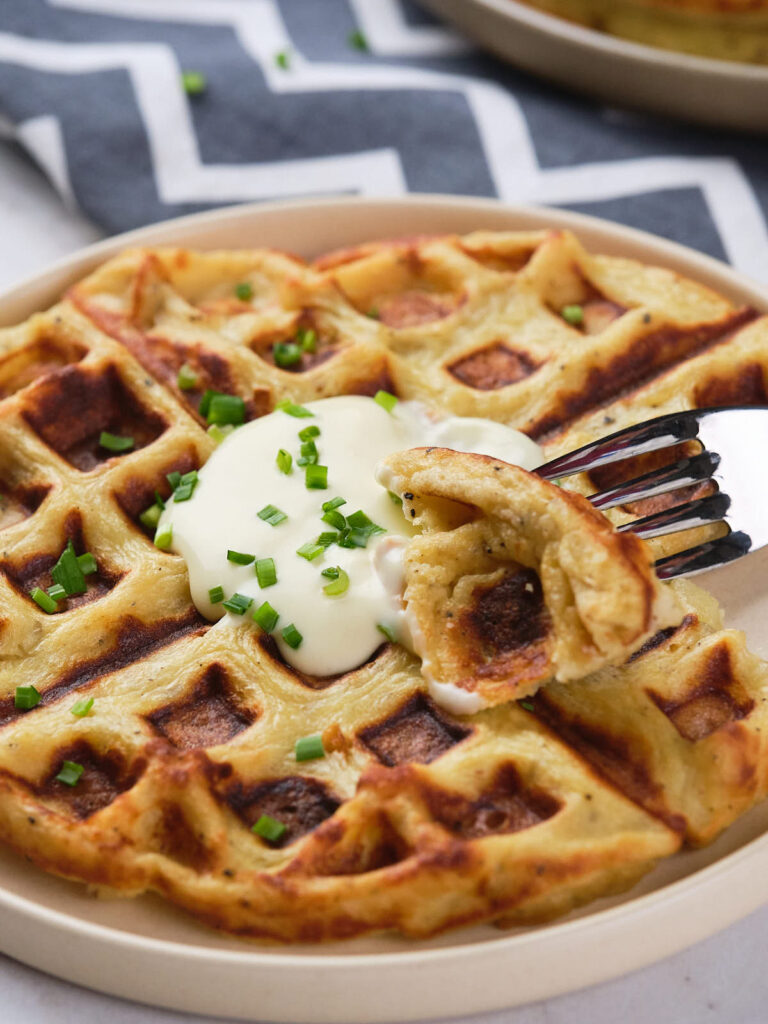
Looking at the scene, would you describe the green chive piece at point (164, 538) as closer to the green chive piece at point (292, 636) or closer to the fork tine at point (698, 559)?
the green chive piece at point (292, 636)

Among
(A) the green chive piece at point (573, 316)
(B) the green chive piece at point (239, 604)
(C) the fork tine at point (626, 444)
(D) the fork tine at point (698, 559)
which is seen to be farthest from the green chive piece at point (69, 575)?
(A) the green chive piece at point (573, 316)

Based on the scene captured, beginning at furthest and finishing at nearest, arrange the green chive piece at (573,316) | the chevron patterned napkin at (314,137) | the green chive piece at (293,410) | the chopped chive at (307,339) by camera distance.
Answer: the chevron patterned napkin at (314,137)
the green chive piece at (573,316)
the chopped chive at (307,339)
the green chive piece at (293,410)

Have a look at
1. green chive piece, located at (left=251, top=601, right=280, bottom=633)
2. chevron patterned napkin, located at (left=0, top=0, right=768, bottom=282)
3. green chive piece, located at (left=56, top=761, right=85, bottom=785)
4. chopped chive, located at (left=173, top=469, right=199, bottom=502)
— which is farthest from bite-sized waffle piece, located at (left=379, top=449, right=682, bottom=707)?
chevron patterned napkin, located at (left=0, top=0, right=768, bottom=282)

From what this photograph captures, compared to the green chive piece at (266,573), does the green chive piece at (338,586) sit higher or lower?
lower

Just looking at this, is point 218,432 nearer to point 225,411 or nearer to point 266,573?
point 225,411

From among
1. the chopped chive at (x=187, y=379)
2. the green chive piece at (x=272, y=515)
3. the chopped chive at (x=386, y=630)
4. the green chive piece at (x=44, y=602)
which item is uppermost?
the chopped chive at (x=187, y=379)

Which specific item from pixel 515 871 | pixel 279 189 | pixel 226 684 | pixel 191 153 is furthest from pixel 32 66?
pixel 515 871

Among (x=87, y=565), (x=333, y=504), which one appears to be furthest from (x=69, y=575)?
(x=333, y=504)
